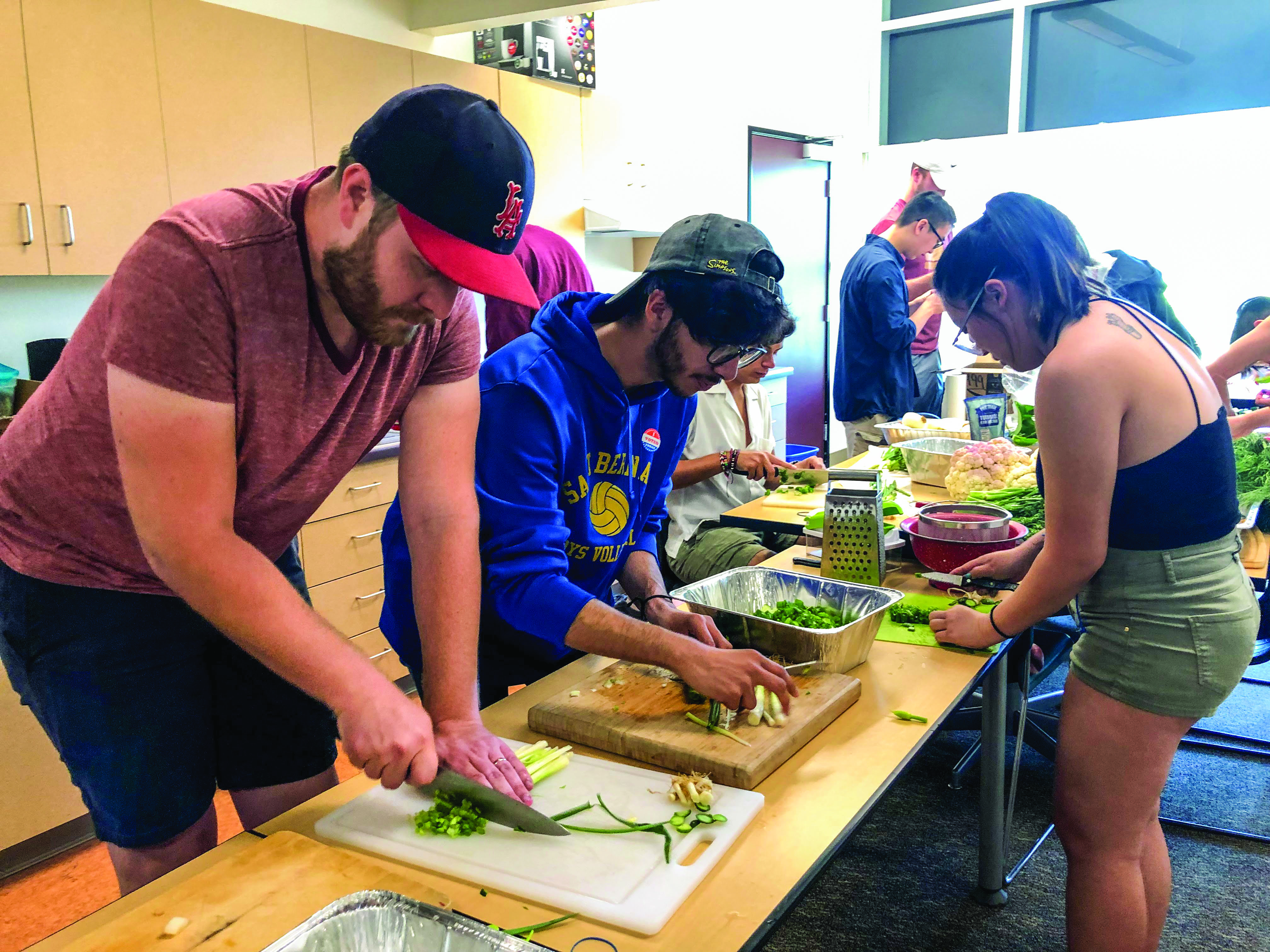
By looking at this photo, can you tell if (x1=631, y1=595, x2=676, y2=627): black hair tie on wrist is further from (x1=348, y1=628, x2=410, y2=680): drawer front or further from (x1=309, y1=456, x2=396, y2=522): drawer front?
Result: (x1=348, y1=628, x2=410, y2=680): drawer front

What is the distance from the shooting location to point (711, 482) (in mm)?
3139

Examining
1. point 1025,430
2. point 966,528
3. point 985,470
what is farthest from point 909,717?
point 1025,430

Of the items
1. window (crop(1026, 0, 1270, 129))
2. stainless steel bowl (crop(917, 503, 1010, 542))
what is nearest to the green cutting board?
stainless steel bowl (crop(917, 503, 1010, 542))

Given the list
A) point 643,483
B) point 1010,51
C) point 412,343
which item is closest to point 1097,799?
point 643,483

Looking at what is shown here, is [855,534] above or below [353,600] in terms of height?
above

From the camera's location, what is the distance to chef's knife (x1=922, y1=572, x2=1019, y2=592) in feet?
6.52

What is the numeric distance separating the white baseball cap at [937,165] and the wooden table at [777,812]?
12.3 feet

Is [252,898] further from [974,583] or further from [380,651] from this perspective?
[380,651]

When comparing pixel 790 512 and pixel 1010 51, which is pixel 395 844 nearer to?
pixel 790 512

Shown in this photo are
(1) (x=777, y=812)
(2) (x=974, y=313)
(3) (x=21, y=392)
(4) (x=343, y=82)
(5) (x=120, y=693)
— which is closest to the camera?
(1) (x=777, y=812)

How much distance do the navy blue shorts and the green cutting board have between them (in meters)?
1.10

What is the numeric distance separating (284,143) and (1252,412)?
3.23m

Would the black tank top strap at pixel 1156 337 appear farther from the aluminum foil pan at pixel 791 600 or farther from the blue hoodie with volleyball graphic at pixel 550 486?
the blue hoodie with volleyball graphic at pixel 550 486

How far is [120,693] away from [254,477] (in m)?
0.36
